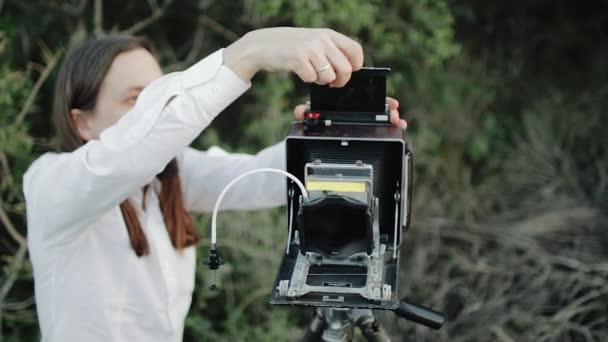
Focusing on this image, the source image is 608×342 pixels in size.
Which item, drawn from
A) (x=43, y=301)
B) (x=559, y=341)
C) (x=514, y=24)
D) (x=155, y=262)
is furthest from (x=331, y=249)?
(x=514, y=24)

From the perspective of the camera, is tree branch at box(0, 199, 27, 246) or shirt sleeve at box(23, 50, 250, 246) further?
tree branch at box(0, 199, 27, 246)

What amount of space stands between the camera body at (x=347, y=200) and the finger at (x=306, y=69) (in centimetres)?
13

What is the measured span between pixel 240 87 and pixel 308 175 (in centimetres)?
22

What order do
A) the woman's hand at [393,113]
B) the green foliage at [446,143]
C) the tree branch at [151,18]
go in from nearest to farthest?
the woman's hand at [393,113]
the green foliage at [446,143]
the tree branch at [151,18]

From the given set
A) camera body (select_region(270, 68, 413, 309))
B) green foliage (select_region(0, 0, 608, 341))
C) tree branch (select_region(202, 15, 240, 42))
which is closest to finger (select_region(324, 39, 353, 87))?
camera body (select_region(270, 68, 413, 309))

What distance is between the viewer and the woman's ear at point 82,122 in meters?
1.81

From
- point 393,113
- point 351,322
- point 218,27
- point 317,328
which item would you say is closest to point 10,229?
point 218,27

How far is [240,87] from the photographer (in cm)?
138

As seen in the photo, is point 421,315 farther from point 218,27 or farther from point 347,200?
point 218,27

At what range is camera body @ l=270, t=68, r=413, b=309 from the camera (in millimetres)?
1331

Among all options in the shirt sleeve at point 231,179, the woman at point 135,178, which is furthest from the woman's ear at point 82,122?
the shirt sleeve at point 231,179

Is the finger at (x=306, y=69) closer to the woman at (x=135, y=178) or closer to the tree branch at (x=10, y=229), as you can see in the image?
the woman at (x=135, y=178)

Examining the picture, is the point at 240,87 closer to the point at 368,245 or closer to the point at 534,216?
the point at 368,245

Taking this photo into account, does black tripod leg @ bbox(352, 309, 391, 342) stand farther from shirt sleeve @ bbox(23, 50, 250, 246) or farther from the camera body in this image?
shirt sleeve @ bbox(23, 50, 250, 246)
